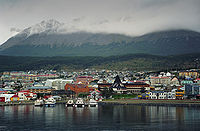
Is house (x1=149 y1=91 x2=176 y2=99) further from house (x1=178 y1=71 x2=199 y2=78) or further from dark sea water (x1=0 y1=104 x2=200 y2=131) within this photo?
house (x1=178 y1=71 x2=199 y2=78)

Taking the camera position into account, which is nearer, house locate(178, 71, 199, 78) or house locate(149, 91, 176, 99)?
house locate(149, 91, 176, 99)

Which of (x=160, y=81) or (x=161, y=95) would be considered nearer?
(x=161, y=95)

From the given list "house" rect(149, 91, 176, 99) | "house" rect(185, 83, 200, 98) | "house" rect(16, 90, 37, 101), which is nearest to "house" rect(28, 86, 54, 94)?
"house" rect(16, 90, 37, 101)

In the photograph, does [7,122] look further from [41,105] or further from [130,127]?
[41,105]

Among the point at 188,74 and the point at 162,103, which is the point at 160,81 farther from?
the point at 162,103

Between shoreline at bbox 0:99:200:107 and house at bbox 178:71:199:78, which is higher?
house at bbox 178:71:199:78

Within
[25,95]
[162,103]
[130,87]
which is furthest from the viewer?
[130,87]

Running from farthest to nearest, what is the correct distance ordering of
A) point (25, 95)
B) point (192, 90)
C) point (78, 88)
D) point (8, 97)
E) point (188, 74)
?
point (188, 74) < point (78, 88) < point (25, 95) < point (8, 97) < point (192, 90)

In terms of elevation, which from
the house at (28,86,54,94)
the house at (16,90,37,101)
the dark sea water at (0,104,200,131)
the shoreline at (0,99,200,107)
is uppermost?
the house at (28,86,54,94)

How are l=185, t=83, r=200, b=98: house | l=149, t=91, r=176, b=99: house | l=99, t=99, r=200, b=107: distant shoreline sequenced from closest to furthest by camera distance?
l=99, t=99, r=200, b=107: distant shoreline
l=185, t=83, r=200, b=98: house
l=149, t=91, r=176, b=99: house

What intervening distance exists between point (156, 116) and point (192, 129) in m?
15.7

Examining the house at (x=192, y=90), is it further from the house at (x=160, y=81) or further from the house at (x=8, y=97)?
the house at (x=8, y=97)

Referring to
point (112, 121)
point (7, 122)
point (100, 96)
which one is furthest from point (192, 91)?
point (7, 122)

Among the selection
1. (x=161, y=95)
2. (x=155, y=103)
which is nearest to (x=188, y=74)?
(x=161, y=95)
